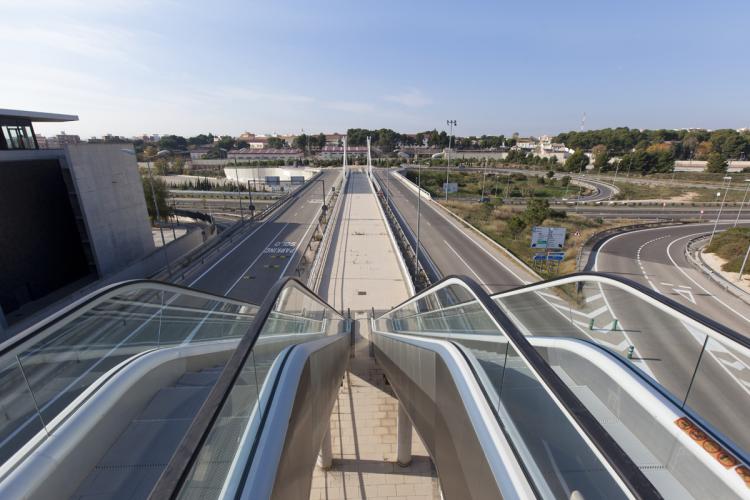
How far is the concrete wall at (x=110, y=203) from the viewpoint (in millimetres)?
19547

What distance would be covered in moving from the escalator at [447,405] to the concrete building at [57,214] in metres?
16.5

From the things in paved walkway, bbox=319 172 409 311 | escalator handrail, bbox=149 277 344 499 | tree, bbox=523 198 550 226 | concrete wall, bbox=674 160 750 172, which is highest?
escalator handrail, bbox=149 277 344 499

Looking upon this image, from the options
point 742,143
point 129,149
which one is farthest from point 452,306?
point 742,143

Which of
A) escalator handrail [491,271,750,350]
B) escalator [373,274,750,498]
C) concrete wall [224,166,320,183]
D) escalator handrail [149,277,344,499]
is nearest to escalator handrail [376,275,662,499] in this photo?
escalator [373,274,750,498]

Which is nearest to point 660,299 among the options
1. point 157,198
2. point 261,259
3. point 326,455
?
point 326,455

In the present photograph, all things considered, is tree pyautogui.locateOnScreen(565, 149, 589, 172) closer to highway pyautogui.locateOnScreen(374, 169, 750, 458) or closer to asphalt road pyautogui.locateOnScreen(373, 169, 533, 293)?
asphalt road pyautogui.locateOnScreen(373, 169, 533, 293)

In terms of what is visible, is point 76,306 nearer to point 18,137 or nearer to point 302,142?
point 18,137

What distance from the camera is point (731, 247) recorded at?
79.4 feet

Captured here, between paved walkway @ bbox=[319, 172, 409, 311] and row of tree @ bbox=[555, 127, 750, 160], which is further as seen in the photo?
row of tree @ bbox=[555, 127, 750, 160]

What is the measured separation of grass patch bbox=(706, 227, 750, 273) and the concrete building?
131 feet

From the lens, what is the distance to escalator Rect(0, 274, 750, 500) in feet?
6.43

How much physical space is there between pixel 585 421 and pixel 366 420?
1071 centimetres

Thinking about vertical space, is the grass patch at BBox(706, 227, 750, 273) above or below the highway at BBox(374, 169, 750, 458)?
below

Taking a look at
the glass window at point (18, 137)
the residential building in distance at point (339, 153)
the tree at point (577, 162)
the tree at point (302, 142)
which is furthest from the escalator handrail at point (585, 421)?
the tree at point (302, 142)
